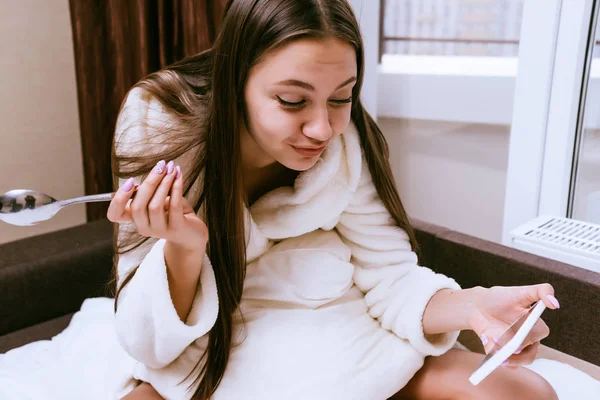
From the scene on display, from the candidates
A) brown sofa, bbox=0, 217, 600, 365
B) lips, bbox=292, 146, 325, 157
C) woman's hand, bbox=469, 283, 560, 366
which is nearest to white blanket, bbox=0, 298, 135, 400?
brown sofa, bbox=0, 217, 600, 365

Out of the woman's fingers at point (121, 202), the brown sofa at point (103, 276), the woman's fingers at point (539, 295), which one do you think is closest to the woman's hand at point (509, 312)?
the woman's fingers at point (539, 295)

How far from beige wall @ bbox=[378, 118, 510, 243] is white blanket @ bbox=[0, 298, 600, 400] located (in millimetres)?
652

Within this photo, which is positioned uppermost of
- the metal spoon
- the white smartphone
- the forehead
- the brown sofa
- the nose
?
the forehead

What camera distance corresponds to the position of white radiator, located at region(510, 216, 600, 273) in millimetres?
1116

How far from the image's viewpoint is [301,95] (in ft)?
2.60

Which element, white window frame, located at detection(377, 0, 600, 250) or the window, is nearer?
white window frame, located at detection(377, 0, 600, 250)

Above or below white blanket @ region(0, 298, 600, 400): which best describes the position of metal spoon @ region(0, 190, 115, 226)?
above

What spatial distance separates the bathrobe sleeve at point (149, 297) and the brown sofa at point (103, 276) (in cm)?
26

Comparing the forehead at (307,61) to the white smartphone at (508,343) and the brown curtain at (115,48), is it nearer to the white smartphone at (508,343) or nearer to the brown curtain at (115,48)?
the white smartphone at (508,343)

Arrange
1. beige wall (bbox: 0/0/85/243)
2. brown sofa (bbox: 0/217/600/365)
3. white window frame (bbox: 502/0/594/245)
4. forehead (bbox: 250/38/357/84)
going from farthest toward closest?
1. beige wall (bbox: 0/0/85/243)
2. white window frame (bbox: 502/0/594/245)
3. brown sofa (bbox: 0/217/600/365)
4. forehead (bbox: 250/38/357/84)

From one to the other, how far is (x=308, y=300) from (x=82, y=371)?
1.39ft

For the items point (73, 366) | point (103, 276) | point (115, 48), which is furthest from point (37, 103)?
point (73, 366)

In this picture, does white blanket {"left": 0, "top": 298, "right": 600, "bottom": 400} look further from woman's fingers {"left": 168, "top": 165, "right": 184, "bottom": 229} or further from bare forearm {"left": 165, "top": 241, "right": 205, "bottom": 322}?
woman's fingers {"left": 168, "top": 165, "right": 184, "bottom": 229}

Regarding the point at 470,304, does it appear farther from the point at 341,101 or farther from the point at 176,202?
the point at 176,202
